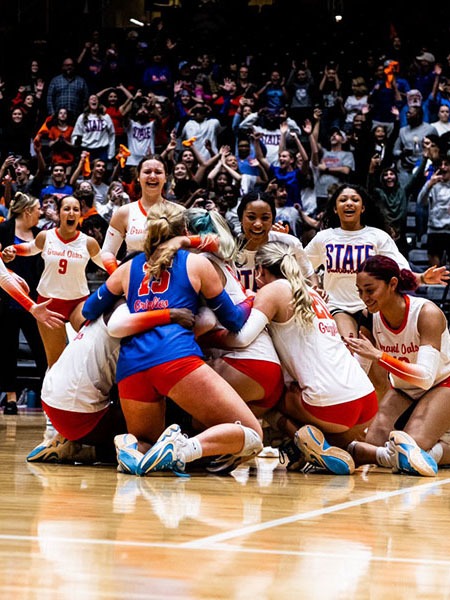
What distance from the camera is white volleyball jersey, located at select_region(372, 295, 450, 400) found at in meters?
5.39

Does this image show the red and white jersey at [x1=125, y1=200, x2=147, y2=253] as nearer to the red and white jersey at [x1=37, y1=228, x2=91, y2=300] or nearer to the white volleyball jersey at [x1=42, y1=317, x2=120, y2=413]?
the red and white jersey at [x1=37, y1=228, x2=91, y2=300]

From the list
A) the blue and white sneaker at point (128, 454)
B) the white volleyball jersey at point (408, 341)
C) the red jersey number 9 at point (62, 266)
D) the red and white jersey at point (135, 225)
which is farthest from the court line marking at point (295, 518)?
the red jersey number 9 at point (62, 266)

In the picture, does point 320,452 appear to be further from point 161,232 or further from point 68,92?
point 68,92

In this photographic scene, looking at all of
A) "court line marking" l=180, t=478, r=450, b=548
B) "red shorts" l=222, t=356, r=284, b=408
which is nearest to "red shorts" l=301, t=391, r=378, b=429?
"red shorts" l=222, t=356, r=284, b=408

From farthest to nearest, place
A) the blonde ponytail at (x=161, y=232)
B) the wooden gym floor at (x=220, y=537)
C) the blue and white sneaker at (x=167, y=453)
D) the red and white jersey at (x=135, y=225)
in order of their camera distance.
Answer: the red and white jersey at (x=135, y=225), the blonde ponytail at (x=161, y=232), the blue and white sneaker at (x=167, y=453), the wooden gym floor at (x=220, y=537)

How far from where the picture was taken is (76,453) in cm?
526

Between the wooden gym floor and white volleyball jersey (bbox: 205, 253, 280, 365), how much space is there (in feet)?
1.93

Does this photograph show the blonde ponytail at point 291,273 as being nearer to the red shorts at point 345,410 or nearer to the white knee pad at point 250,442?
the red shorts at point 345,410

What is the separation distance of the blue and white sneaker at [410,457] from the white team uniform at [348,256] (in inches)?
71.7

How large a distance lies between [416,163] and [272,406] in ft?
28.0

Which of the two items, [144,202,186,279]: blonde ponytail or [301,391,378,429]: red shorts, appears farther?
[301,391,378,429]: red shorts

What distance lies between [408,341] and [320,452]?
865 mm

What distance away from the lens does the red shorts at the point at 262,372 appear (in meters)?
5.01

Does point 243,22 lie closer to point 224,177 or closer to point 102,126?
point 102,126
